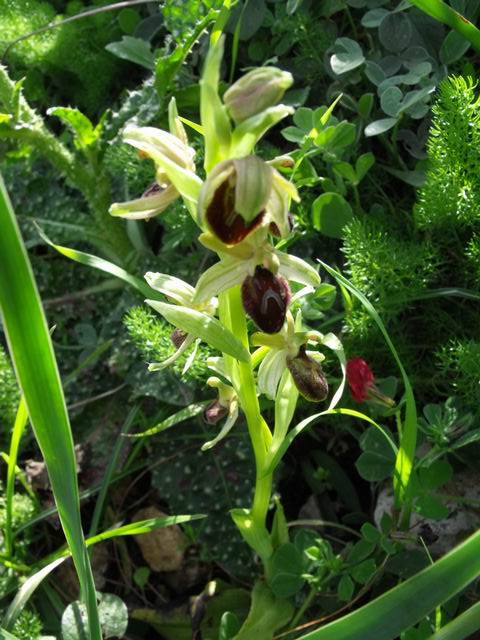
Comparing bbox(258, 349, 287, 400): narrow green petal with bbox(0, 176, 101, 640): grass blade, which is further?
bbox(258, 349, 287, 400): narrow green petal

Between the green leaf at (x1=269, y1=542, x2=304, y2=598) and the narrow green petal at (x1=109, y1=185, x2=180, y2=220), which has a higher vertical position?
the narrow green petal at (x1=109, y1=185, x2=180, y2=220)

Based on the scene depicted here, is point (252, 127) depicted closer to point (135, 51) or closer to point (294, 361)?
point (294, 361)

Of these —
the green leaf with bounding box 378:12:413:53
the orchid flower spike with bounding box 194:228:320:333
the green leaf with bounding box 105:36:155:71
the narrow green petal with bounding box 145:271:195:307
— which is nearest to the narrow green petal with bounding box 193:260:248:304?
the orchid flower spike with bounding box 194:228:320:333

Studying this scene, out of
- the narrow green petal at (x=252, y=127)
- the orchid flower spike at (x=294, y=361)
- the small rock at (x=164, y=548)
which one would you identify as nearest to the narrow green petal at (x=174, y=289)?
the orchid flower spike at (x=294, y=361)

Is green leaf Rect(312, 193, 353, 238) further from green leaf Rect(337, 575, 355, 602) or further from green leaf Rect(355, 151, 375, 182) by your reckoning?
green leaf Rect(337, 575, 355, 602)

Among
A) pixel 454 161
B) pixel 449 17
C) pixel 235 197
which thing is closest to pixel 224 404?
pixel 235 197

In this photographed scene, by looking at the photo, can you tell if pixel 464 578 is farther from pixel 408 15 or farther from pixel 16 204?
pixel 16 204

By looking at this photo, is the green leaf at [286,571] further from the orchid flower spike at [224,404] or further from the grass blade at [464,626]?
the grass blade at [464,626]

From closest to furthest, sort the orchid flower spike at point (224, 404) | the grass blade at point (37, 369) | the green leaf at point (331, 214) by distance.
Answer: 1. the grass blade at point (37, 369)
2. the orchid flower spike at point (224, 404)
3. the green leaf at point (331, 214)
